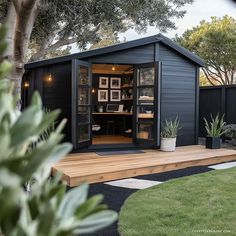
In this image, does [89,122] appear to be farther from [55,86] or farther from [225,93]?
[225,93]

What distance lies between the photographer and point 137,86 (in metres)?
8.20

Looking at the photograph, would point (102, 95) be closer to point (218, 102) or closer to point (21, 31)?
point (218, 102)

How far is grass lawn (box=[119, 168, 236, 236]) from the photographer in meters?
3.23

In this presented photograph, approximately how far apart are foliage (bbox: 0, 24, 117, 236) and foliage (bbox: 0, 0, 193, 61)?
7.92 metres

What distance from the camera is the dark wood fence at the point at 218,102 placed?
9.81m

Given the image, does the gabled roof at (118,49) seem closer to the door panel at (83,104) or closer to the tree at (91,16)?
the door panel at (83,104)

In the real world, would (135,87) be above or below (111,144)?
above

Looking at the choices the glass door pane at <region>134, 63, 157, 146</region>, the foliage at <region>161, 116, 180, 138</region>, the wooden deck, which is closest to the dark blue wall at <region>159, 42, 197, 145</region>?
the foliage at <region>161, 116, 180, 138</region>

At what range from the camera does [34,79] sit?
8.72m

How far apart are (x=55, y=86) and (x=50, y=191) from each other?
25.2ft

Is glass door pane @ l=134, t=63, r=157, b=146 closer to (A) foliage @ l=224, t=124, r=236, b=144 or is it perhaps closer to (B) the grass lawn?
(A) foliage @ l=224, t=124, r=236, b=144

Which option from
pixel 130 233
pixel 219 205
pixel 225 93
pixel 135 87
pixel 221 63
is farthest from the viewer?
pixel 221 63

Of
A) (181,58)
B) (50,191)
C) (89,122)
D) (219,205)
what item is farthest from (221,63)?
(50,191)

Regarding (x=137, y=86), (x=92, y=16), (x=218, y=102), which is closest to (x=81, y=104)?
(x=137, y=86)
